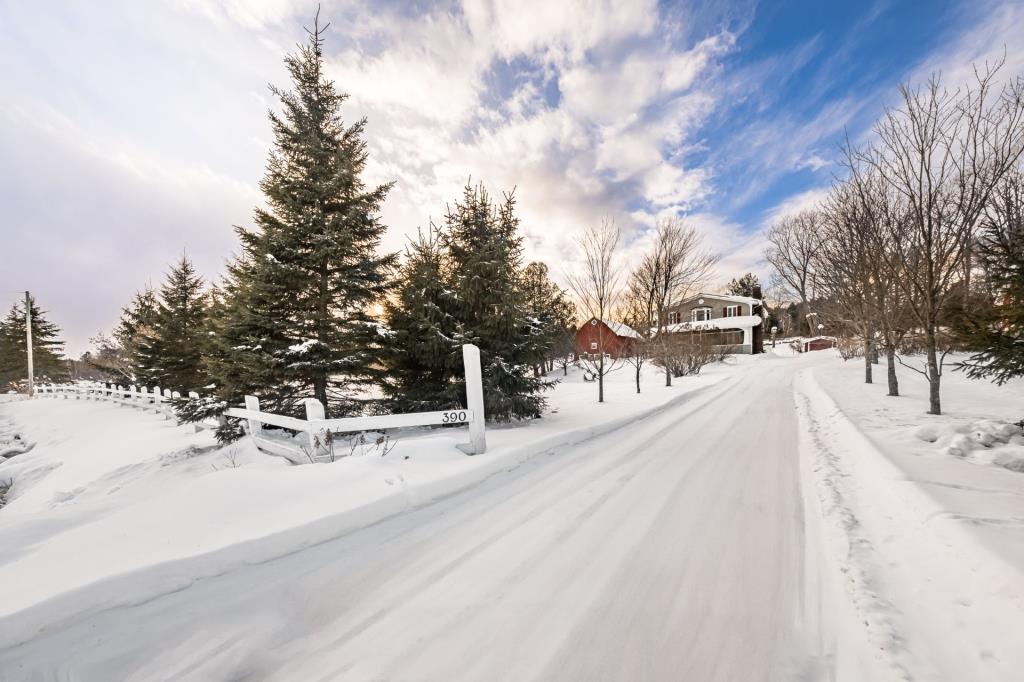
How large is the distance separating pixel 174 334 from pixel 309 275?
1325 cm

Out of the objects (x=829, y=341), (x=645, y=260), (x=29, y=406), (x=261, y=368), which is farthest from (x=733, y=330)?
(x=29, y=406)

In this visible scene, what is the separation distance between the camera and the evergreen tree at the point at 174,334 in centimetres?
1555

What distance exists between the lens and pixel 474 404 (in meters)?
5.23

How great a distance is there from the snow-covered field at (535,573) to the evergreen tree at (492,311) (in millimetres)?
3333

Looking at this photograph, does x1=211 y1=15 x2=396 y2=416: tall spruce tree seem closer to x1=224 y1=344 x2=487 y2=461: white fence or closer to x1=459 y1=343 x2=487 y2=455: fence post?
x1=224 y1=344 x2=487 y2=461: white fence

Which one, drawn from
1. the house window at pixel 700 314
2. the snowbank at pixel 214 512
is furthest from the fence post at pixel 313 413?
the house window at pixel 700 314

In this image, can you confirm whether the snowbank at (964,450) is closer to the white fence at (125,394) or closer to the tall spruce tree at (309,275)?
the tall spruce tree at (309,275)

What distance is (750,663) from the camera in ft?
5.72

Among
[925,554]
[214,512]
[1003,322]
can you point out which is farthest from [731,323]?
[214,512]

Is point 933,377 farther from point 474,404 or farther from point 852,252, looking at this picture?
point 474,404

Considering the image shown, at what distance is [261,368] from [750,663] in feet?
27.6

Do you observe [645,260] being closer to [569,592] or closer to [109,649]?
[569,592]

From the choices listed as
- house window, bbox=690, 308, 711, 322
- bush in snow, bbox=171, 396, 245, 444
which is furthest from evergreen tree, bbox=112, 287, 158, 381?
house window, bbox=690, 308, 711, 322

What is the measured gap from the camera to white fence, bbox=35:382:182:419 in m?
13.6
